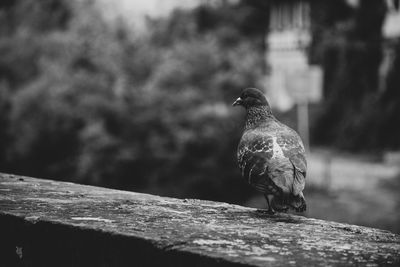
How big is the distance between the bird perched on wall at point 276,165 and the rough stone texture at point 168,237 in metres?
0.11

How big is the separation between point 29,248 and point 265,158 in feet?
4.21

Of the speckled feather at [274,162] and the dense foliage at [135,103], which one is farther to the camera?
the dense foliage at [135,103]

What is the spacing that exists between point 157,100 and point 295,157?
10.5 meters

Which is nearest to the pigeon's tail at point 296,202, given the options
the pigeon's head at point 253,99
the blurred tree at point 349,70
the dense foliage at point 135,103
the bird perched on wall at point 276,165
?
the bird perched on wall at point 276,165

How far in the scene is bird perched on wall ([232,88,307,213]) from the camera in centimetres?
297

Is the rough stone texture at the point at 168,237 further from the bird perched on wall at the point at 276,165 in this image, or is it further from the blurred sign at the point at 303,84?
the blurred sign at the point at 303,84

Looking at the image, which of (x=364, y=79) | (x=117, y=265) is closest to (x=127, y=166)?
(x=364, y=79)

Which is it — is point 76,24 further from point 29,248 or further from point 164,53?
point 29,248

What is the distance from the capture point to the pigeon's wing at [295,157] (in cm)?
299

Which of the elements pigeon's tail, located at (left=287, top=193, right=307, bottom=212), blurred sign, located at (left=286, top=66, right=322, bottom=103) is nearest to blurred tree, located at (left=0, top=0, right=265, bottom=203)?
blurred sign, located at (left=286, top=66, right=322, bottom=103)

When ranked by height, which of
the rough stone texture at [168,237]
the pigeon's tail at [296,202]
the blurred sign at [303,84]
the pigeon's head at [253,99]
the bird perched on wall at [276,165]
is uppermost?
the blurred sign at [303,84]

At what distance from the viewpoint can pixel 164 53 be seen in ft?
46.9

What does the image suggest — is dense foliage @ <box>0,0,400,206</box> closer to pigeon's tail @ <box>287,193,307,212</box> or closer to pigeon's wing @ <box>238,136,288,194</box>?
pigeon's wing @ <box>238,136,288,194</box>

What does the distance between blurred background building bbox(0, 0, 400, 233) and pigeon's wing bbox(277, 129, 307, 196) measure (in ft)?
30.0
